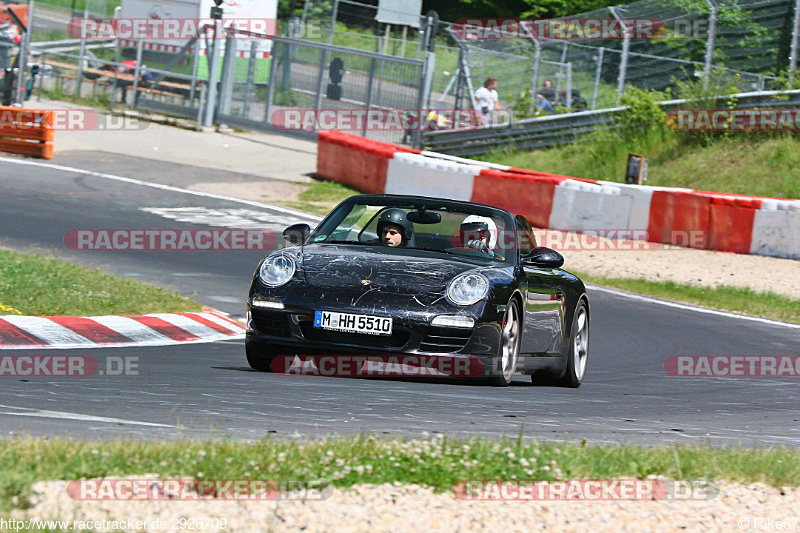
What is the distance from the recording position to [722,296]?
14.8m

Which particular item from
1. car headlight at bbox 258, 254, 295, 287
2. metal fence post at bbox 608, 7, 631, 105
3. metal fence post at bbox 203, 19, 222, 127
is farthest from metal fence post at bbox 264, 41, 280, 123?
car headlight at bbox 258, 254, 295, 287

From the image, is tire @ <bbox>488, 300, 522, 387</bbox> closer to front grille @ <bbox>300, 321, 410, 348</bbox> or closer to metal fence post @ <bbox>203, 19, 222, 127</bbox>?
front grille @ <bbox>300, 321, 410, 348</bbox>

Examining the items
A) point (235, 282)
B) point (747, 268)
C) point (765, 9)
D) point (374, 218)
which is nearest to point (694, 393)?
point (374, 218)

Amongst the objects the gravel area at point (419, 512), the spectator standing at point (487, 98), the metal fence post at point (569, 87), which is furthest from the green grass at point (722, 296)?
the spectator standing at point (487, 98)

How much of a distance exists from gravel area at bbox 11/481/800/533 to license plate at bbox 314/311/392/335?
8.23 feet

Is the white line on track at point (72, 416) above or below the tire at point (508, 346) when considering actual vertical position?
below

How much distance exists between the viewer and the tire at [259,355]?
24.7ft

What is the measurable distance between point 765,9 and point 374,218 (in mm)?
15521

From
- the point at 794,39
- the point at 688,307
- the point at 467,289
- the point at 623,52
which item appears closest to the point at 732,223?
the point at 688,307

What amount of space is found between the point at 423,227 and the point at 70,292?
352 centimetres

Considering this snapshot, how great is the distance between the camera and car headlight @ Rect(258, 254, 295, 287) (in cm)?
734

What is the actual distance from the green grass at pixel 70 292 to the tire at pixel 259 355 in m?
2.47

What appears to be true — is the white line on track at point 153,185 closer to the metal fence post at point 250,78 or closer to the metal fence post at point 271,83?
the metal fence post at point 271,83

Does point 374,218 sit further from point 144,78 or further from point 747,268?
point 144,78
